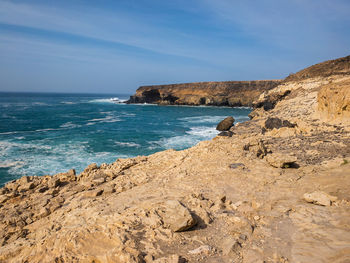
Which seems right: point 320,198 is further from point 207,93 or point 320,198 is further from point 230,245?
point 207,93

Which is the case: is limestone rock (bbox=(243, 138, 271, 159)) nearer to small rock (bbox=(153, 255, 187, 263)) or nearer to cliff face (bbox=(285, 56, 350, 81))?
small rock (bbox=(153, 255, 187, 263))

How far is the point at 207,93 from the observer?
7512 cm

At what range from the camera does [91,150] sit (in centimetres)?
1850

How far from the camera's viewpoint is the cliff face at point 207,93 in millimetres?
70812

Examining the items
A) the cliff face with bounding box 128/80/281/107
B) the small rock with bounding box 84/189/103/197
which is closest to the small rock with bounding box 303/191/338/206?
the small rock with bounding box 84/189/103/197

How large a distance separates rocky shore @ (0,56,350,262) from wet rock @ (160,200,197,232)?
2 cm

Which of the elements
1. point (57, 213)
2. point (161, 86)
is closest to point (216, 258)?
A: point (57, 213)

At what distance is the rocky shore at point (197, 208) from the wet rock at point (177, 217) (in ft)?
0.07

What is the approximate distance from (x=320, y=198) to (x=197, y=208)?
9.54 feet

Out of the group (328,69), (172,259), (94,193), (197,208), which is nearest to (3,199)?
(94,193)

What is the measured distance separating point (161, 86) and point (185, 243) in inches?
3239

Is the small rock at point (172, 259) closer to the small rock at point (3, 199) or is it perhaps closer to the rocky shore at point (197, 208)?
the rocky shore at point (197, 208)

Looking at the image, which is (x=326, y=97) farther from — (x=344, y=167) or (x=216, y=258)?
(x=216, y=258)

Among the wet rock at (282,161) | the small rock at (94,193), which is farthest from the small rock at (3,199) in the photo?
the wet rock at (282,161)
